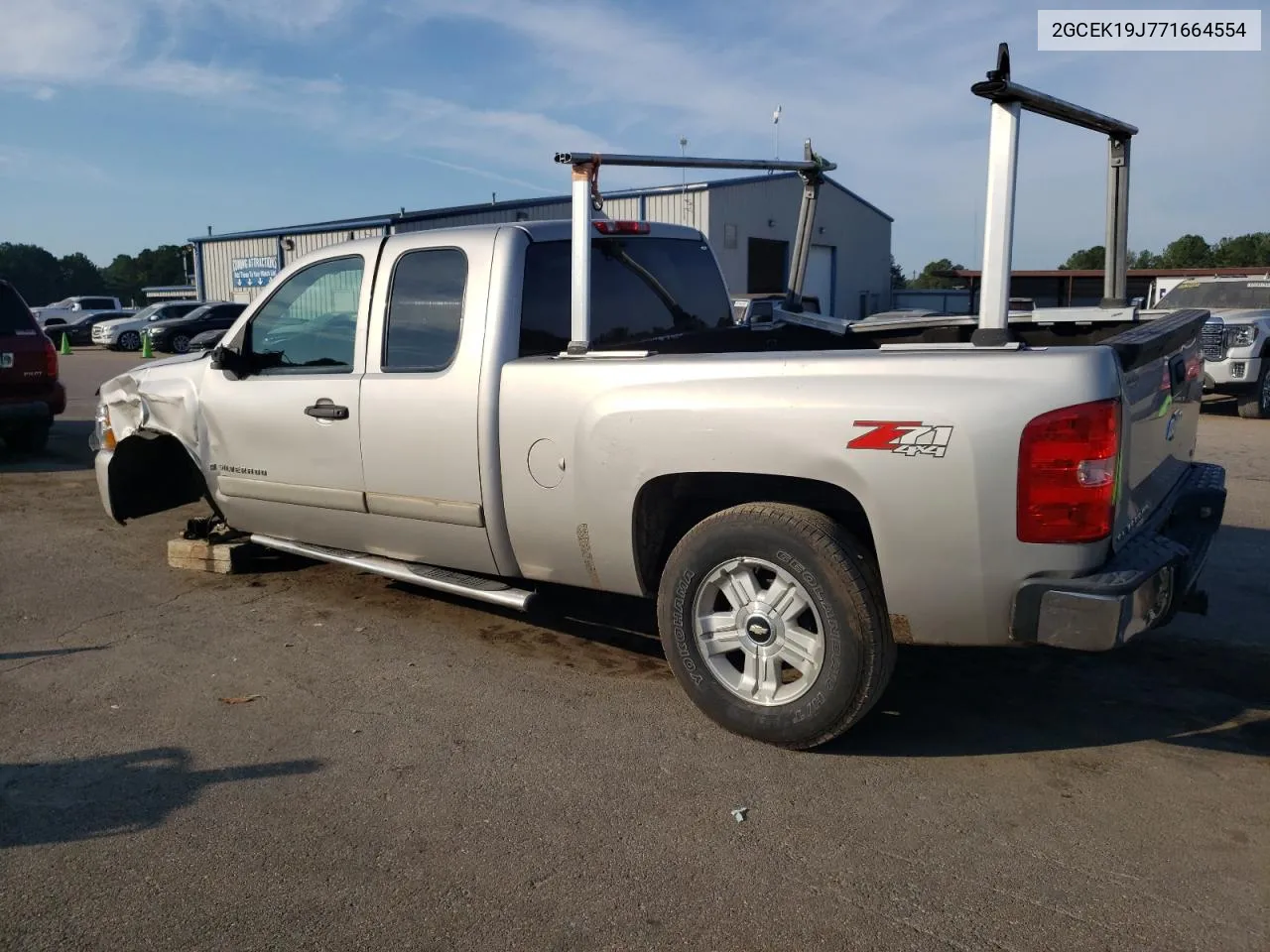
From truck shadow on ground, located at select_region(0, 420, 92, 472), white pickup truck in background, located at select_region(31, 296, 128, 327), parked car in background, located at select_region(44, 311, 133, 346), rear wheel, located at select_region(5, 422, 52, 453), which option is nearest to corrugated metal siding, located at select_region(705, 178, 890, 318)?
truck shadow on ground, located at select_region(0, 420, 92, 472)

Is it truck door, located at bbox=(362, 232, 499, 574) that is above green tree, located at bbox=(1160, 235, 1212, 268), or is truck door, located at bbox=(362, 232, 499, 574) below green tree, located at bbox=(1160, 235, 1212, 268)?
below

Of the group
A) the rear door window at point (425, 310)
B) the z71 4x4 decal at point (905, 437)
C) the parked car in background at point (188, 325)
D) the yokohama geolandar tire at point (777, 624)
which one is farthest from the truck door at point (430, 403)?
the parked car in background at point (188, 325)

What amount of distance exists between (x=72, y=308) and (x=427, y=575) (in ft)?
139

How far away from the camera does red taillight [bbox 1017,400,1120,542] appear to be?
10.3ft

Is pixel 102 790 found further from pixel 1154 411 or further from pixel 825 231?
pixel 825 231

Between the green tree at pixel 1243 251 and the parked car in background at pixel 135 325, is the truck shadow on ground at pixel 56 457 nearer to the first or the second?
the parked car in background at pixel 135 325

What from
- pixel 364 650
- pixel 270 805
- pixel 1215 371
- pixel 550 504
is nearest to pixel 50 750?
pixel 270 805

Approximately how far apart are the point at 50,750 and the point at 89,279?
312 ft

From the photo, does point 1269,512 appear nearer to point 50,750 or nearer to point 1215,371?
point 1215,371

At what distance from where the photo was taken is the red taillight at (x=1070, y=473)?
315 centimetres

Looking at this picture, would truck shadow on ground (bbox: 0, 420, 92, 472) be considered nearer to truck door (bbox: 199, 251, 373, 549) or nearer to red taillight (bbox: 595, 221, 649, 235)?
truck door (bbox: 199, 251, 373, 549)

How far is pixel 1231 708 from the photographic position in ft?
13.6

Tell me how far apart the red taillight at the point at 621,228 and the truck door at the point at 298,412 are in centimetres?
115

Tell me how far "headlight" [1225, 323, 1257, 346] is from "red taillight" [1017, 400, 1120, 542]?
11976 millimetres
